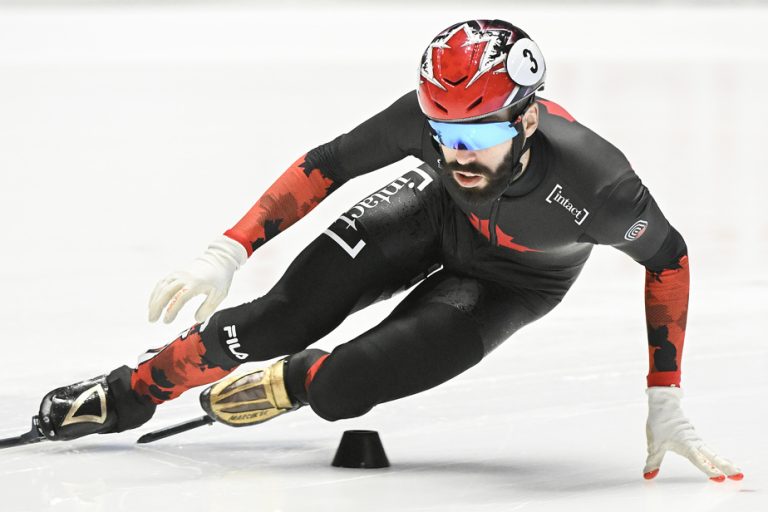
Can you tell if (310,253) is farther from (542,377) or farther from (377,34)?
(377,34)

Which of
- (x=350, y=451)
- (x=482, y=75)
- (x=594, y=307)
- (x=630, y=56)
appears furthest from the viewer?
(x=630, y=56)

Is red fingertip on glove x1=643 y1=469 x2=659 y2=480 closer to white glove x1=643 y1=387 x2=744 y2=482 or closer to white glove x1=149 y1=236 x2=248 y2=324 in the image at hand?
white glove x1=643 y1=387 x2=744 y2=482

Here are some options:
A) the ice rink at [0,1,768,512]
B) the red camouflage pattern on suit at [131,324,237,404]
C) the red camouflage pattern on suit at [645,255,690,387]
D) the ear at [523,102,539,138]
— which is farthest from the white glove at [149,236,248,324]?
the red camouflage pattern on suit at [645,255,690,387]

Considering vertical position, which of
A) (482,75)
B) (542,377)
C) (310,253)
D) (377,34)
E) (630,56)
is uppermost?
(377,34)

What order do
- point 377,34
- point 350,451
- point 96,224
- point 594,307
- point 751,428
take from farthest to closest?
point 377,34, point 96,224, point 594,307, point 751,428, point 350,451

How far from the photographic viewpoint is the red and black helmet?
126 inches

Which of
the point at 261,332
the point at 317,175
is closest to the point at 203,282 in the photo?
the point at 261,332

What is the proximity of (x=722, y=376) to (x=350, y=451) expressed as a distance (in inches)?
62.6

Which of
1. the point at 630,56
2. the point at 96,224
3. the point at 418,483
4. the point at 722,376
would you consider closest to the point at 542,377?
the point at 722,376

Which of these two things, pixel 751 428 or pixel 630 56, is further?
pixel 630 56

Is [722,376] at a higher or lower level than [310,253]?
lower

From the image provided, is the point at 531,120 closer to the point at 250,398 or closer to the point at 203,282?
the point at 203,282

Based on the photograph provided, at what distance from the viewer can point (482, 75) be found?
10.5 ft

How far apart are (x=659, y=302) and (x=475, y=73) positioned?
2.56ft
